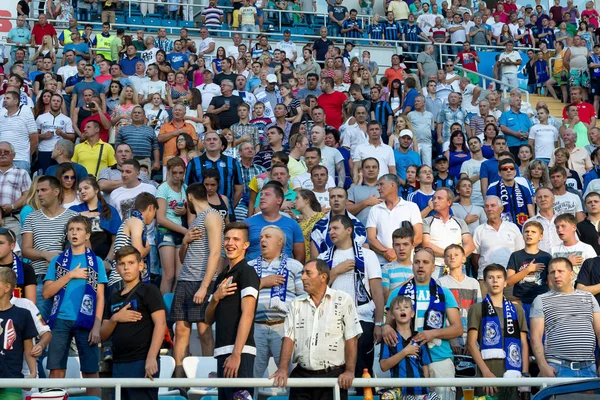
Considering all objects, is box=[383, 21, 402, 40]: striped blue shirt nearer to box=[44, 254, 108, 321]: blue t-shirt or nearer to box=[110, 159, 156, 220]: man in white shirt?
box=[110, 159, 156, 220]: man in white shirt

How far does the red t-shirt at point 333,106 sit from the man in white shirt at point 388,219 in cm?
536

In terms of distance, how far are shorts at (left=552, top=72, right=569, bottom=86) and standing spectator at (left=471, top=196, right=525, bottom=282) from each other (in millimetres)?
9743

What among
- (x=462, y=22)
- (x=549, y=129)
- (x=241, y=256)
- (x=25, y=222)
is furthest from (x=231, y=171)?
(x=462, y=22)

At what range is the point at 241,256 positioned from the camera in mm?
6754

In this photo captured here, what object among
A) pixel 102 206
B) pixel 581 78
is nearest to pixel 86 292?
pixel 102 206

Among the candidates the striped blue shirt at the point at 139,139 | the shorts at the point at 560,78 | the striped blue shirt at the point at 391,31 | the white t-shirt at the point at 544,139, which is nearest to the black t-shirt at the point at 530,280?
the striped blue shirt at the point at 139,139

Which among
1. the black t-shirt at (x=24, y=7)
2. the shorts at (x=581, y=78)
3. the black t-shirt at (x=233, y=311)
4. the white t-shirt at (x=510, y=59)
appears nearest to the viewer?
the black t-shirt at (x=233, y=311)

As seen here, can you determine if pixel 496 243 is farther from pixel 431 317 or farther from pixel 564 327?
pixel 431 317

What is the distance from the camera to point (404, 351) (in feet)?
23.1

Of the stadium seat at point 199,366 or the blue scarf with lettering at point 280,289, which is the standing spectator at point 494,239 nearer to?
the blue scarf with lettering at point 280,289

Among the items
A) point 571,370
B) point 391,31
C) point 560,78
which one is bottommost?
point 571,370

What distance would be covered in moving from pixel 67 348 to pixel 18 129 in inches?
212

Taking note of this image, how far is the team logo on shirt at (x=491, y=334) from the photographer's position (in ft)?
24.6

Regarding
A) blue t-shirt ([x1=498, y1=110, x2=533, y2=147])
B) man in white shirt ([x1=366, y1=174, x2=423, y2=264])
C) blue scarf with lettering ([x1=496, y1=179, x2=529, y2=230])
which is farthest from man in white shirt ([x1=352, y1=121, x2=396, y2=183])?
blue t-shirt ([x1=498, y1=110, x2=533, y2=147])
